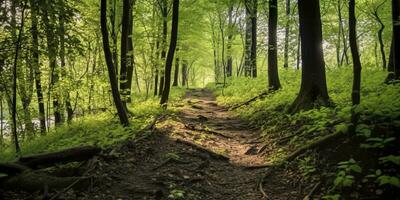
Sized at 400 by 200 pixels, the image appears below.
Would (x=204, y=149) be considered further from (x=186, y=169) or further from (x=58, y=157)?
(x=58, y=157)

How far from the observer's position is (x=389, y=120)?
5445 mm

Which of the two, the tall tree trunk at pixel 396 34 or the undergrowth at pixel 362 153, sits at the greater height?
the tall tree trunk at pixel 396 34

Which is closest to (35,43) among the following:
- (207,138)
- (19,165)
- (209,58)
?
(19,165)

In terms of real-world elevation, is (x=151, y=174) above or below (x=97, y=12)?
below

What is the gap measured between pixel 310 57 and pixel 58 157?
7.24 metres

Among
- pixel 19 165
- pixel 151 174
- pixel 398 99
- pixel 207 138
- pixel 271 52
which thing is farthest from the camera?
pixel 271 52

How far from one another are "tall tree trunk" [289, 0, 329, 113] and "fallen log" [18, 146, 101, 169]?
5826 mm

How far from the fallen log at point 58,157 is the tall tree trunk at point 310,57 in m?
5.83

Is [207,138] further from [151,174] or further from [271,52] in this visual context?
[271,52]

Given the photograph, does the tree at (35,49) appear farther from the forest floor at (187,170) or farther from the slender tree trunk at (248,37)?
the slender tree trunk at (248,37)

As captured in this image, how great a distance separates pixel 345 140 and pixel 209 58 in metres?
42.8

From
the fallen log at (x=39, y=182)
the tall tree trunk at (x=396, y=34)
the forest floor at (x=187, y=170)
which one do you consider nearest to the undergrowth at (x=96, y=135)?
the forest floor at (x=187, y=170)

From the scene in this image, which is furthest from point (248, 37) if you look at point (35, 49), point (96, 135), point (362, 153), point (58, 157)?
point (362, 153)

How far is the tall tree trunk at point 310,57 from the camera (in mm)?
9758
